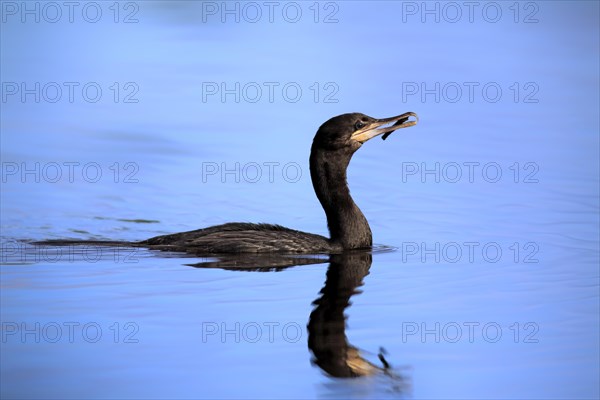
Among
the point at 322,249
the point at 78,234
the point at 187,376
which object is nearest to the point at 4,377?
the point at 187,376

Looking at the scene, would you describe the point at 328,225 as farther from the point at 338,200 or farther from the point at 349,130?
the point at 349,130

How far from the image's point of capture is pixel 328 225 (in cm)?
1490

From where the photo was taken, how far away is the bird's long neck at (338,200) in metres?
14.7

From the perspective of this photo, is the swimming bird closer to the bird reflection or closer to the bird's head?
the bird's head

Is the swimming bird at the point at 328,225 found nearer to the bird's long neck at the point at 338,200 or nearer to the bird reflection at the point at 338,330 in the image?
the bird's long neck at the point at 338,200

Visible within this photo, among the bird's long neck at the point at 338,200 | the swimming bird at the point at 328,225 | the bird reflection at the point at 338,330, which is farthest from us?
the bird's long neck at the point at 338,200

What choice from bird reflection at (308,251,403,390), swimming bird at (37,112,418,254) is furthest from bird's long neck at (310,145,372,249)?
bird reflection at (308,251,403,390)

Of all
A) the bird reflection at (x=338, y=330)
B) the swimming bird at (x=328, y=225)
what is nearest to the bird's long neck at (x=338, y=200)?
the swimming bird at (x=328, y=225)

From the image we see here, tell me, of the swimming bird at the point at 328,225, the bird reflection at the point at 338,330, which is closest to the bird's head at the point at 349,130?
the swimming bird at the point at 328,225

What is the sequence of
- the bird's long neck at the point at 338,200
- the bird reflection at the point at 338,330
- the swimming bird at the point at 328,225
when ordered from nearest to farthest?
the bird reflection at the point at 338,330
the swimming bird at the point at 328,225
the bird's long neck at the point at 338,200

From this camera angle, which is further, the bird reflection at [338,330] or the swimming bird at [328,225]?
the swimming bird at [328,225]

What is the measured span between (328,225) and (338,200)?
0.31 meters

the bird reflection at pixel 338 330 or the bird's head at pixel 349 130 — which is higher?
the bird's head at pixel 349 130

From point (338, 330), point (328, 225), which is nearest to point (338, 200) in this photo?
point (328, 225)
